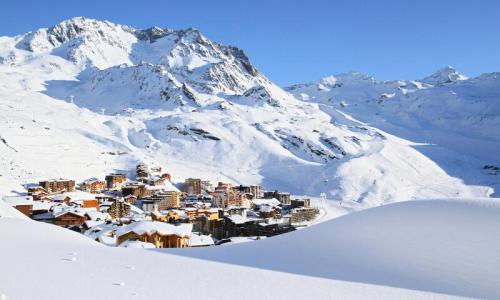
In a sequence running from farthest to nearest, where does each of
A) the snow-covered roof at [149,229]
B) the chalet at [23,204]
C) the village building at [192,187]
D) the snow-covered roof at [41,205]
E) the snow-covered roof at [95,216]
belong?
the village building at [192,187]
the snow-covered roof at [41,205]
the chalet at [23,204]
the snow-covered roof at [95,216]
the snow-covered roof at [149,229]

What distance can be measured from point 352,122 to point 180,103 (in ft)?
216

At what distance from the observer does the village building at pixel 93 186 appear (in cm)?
7050

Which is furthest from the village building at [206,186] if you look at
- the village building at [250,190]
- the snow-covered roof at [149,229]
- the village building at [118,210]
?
the snow-covered roof at [149,229]

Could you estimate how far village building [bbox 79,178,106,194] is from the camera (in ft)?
231

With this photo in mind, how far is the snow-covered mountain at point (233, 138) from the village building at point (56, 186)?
12.2ft

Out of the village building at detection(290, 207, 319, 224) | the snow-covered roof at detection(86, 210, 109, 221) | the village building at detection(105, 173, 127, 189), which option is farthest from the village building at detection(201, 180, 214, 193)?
the snow-covered roof at detection(86, 210, 109, 221)

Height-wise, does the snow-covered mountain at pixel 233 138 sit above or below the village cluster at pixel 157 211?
above

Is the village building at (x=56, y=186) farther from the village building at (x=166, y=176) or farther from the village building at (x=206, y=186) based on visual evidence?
the village building at (x=206, y=186)

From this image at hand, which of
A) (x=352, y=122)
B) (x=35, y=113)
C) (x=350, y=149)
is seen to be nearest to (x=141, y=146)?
(x=35, y=113)

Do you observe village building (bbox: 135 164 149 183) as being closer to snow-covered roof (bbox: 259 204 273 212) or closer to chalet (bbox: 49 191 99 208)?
chalet (bbox: 49 191 99 208)

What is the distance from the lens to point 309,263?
10352 mm

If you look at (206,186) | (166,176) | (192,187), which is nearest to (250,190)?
(206,186)

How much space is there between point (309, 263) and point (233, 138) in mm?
111005

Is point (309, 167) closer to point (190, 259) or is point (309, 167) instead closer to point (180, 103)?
point (180, 103)
